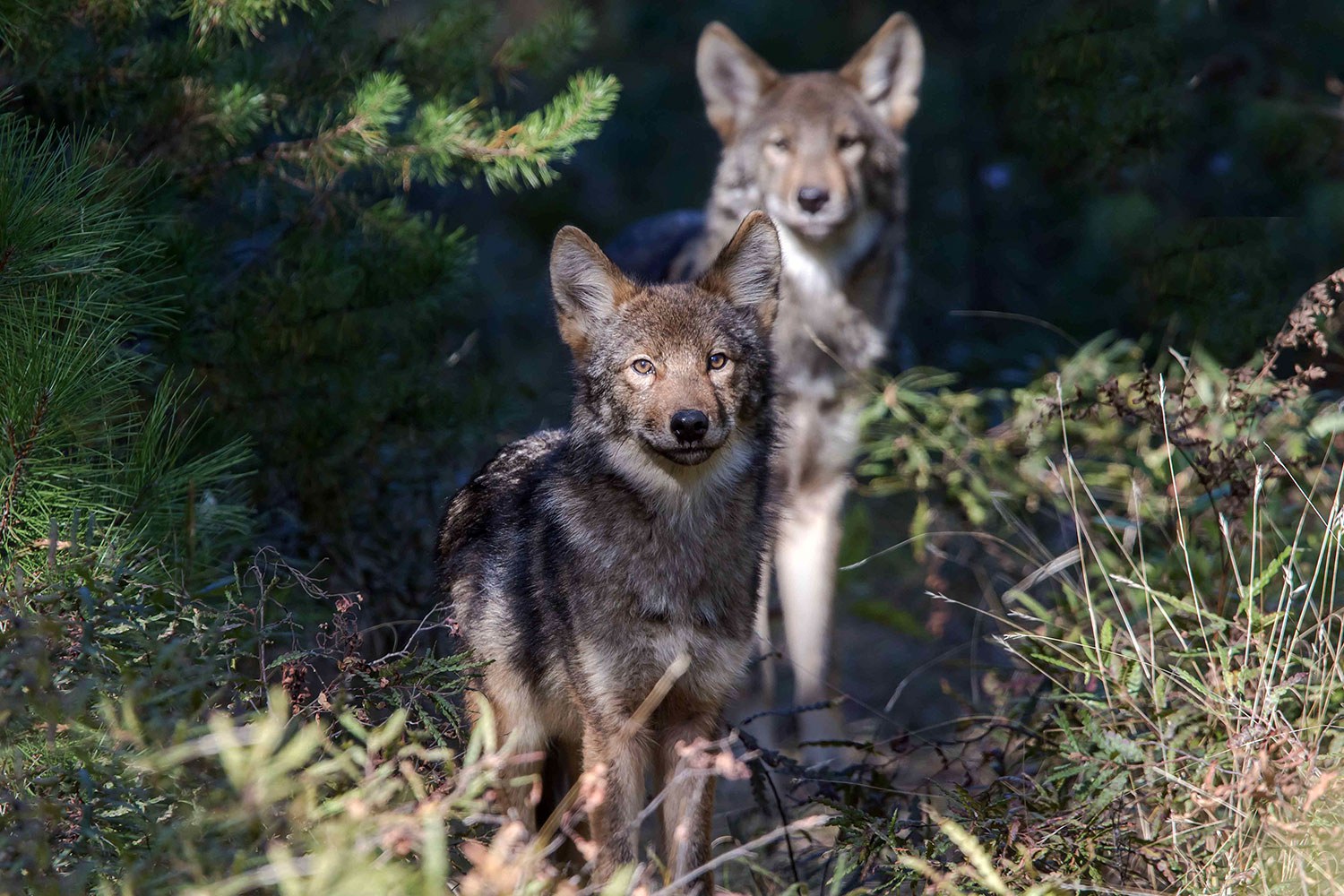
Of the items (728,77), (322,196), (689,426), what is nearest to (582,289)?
(689,426)

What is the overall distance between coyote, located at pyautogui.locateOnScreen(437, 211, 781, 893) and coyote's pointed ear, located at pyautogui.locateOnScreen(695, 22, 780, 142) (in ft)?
8.25

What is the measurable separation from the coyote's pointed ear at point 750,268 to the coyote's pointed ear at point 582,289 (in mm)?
293

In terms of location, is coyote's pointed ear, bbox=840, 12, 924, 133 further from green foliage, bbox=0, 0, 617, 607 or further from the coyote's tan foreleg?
the coyote's tan foreleg

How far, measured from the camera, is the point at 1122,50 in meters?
6.18

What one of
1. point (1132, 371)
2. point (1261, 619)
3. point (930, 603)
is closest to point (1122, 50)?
point (1132, 371)

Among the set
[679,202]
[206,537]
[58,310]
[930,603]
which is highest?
[58,310]

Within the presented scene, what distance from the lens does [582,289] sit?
3.96 metres

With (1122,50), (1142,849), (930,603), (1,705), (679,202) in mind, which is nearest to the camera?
(1,705)

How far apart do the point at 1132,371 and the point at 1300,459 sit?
1.99 metres

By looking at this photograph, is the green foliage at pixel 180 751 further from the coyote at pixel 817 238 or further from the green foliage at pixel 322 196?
the coyote at pixel 817 238

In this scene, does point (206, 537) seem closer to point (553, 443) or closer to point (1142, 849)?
point (553, 443)

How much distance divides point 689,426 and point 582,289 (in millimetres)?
729

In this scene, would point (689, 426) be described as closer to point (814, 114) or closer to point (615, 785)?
point (615, 785)

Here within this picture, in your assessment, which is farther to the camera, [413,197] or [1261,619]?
[413,197]
